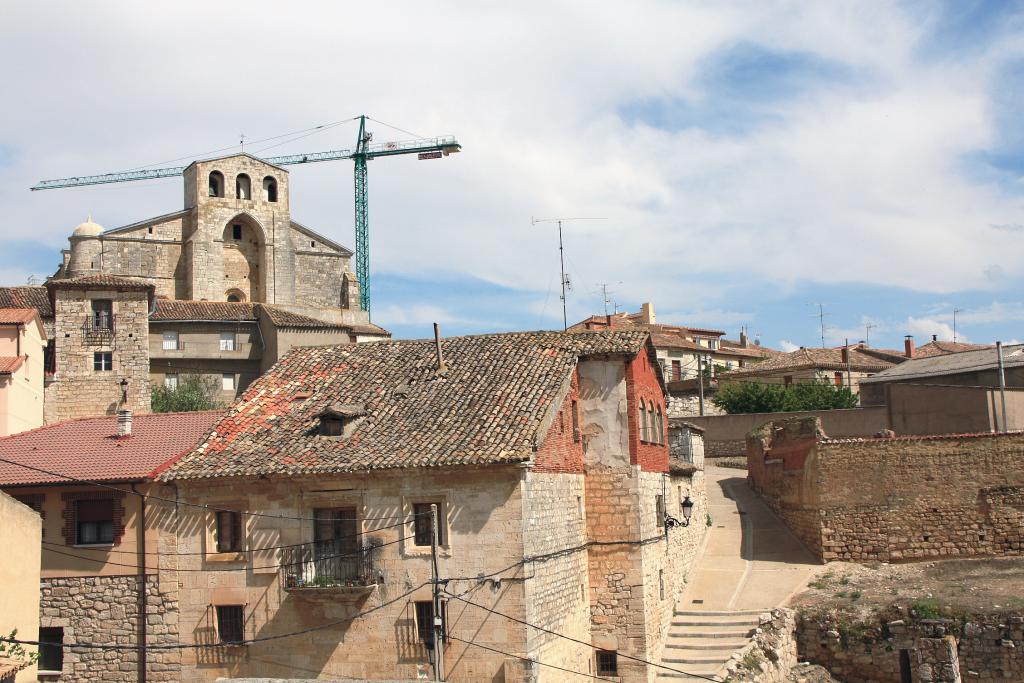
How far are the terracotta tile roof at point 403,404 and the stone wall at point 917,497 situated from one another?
917cm

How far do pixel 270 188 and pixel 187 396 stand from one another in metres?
28.5

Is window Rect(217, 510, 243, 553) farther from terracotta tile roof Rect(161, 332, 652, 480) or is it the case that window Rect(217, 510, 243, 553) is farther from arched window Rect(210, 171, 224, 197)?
arched window Rect(210, 171, 224, 197)

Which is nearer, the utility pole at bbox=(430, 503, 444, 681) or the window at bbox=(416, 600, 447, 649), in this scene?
the utility pole at bbox=(430, 503, 444, 681)

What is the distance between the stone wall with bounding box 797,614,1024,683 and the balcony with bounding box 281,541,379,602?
12.8 m

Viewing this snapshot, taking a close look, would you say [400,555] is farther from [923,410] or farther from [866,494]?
[923,410]

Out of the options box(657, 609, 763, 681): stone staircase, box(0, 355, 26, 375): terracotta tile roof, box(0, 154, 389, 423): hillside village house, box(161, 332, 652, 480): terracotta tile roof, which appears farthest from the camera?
box(0, 154, 389, 423): hillside village house

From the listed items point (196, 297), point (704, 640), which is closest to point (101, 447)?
point (704, 640)

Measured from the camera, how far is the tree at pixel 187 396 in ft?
181

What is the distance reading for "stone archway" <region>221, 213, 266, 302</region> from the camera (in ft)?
258

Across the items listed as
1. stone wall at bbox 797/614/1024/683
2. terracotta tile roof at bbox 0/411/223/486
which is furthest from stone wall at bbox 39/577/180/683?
stone wall at bbox 797/614/1024/683

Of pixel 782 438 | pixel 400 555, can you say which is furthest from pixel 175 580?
pixel 782 438

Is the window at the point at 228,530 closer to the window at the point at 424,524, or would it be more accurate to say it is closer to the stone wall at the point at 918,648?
the window at the point at 424,524

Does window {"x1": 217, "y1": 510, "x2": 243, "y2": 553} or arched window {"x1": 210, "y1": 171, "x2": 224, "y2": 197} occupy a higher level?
arched window {"x1": 210, "y1": 171, "x2": 224, "y2": 197}

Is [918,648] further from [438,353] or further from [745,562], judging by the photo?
[438,353]
